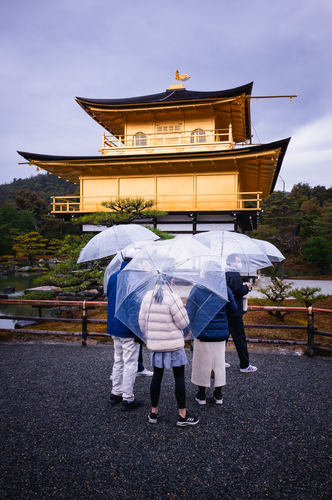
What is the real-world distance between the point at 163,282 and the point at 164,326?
41 centimetres

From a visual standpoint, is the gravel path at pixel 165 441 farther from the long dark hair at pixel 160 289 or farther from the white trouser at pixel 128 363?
the long dark hair at pixel 160 289

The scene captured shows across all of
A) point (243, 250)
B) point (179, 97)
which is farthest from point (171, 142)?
point (243, 250)

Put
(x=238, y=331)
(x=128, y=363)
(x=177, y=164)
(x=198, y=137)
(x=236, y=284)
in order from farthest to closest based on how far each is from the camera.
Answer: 1. (x=198, y=137)
2. (x=177, y=164)
3. (x=238, y=331)
4. (x=236, y=284)
5. (x=128, y=363)

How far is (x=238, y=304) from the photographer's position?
3908 millimetres

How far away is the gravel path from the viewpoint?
6.74 feet

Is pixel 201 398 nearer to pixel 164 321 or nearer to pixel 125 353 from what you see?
pixel 125 353

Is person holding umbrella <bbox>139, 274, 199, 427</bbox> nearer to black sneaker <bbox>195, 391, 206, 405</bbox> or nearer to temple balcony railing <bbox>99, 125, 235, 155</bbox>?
black sneaker <bbox>195, 391, 206, 405</bbox>

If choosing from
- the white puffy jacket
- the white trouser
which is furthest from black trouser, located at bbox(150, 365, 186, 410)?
the white trouser

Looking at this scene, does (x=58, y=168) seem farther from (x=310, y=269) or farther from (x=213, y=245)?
(x=310, y=269)

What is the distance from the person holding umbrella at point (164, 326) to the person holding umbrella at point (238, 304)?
1292 mm

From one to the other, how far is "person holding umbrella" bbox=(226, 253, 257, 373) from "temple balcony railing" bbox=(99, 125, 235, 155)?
1051 cm

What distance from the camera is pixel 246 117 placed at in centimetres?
1495

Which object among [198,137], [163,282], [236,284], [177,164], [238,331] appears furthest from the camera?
[198,137]

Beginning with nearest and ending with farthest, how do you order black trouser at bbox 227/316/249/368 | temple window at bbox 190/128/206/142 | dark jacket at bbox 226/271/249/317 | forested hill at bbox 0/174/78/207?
1. dark jacket at bbox 226/271/249/317
2. black trouser at bbox 227/316/249/368
3. temple window at bbox 190/128/206/142
4. forested hill at bbox 0/174/78/207
